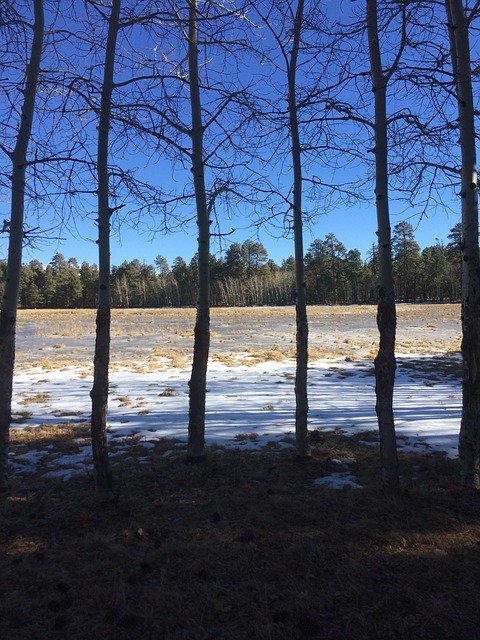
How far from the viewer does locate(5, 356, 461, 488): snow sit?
6.74 meters

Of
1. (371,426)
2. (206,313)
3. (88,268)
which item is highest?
(88,268)

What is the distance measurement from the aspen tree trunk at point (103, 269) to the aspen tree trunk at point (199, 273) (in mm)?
1326

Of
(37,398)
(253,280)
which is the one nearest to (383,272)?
(37,398)

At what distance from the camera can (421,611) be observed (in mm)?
2684

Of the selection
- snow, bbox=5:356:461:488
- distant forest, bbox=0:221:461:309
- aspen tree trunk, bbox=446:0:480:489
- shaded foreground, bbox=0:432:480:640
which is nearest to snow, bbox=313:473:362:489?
snow, bbox=5:356:461:488

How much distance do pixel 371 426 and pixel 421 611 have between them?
5.33 m

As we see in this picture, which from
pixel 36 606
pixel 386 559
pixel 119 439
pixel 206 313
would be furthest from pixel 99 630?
pixel 119 439

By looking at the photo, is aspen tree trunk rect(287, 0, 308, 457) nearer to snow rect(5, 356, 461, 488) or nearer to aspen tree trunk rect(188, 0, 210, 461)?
snow rect(5, 356, 461, 488)

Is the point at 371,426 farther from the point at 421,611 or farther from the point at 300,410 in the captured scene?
the point at 421,611

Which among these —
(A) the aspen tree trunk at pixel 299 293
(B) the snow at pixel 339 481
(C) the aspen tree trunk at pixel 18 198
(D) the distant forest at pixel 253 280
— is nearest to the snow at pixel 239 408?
(B) the snow at pixel 339 481

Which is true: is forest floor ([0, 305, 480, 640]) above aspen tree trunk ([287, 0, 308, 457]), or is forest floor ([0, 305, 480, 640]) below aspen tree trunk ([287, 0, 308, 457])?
below

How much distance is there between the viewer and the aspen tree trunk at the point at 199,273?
226 inches

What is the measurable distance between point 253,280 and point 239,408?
295 ft

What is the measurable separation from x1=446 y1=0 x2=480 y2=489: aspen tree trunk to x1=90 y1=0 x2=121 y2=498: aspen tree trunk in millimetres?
3575
